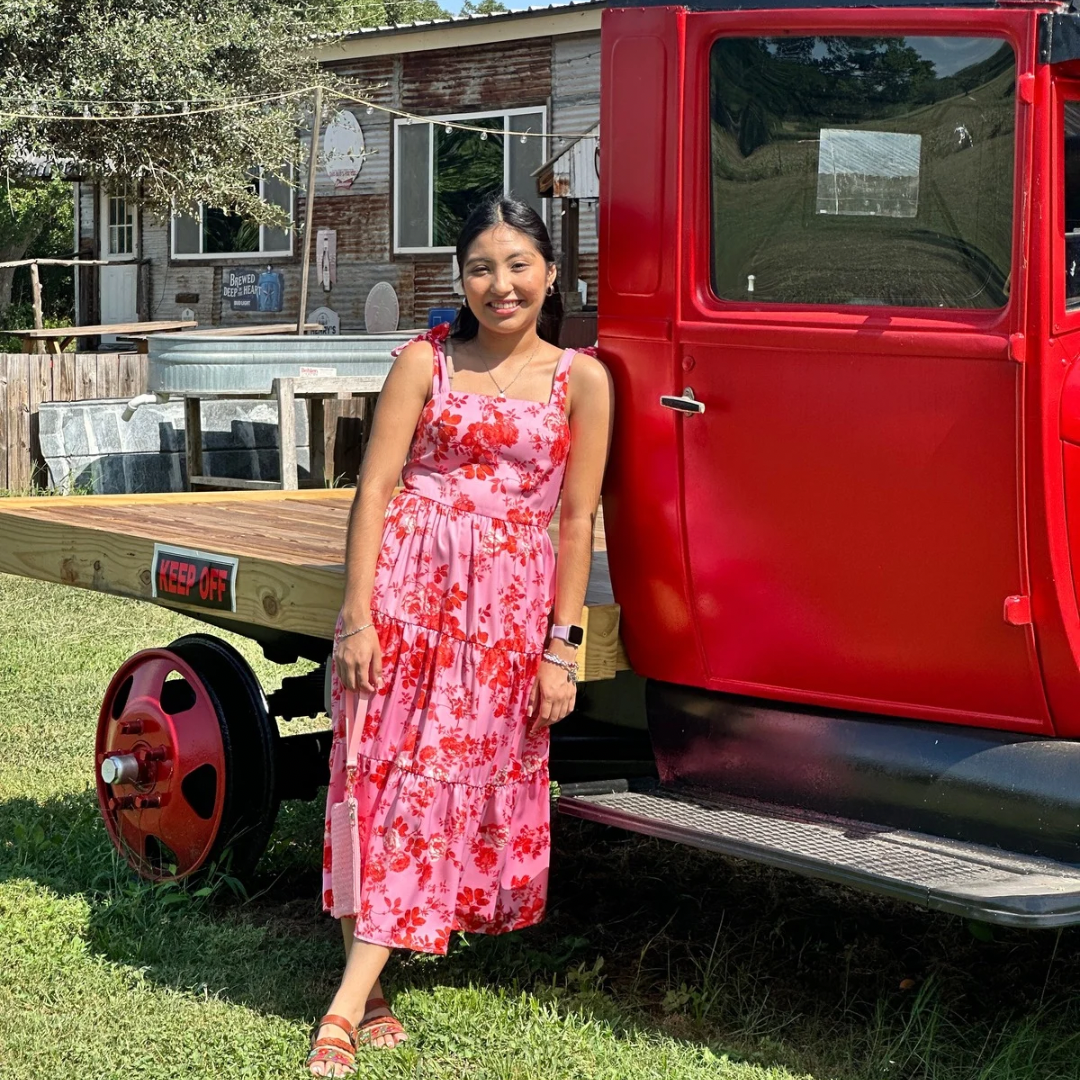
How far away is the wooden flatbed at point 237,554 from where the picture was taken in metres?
3.86

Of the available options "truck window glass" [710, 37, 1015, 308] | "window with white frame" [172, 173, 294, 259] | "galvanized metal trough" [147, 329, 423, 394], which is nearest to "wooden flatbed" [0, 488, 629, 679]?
"truck window glass" [710, 37, 1015, 308]

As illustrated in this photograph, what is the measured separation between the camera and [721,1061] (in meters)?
3.38

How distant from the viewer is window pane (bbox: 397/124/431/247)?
1895 centimetres

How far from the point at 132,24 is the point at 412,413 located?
16797 mm

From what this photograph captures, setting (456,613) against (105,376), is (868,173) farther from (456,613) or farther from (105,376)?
(105,376)

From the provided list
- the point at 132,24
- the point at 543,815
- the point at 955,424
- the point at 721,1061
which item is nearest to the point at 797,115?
the point at 955,424

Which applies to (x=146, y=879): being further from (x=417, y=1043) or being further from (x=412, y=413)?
(x=412, y=413)

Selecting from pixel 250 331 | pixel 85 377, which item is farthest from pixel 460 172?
pixel 85 377

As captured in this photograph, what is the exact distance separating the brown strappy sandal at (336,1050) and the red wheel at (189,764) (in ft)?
3.55

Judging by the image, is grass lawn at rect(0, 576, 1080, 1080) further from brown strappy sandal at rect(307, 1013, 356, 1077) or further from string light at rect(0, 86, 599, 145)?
string light at rect(0, 86, 599, 145)

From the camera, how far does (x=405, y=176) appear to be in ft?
62.8

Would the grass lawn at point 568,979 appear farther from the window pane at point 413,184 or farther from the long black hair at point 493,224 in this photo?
the window pane at point 413,184

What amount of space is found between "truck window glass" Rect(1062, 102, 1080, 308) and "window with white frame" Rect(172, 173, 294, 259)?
58.0 ft

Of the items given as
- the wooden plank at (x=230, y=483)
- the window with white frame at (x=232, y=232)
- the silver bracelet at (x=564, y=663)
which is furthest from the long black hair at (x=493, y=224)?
the window with white frame at (x=232, y=232)
